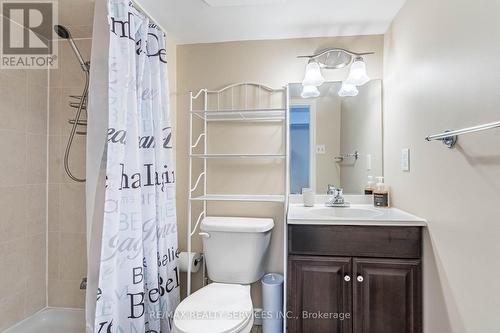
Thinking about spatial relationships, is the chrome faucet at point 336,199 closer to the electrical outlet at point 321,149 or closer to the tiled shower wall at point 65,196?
the electrical outlet at point 321,149

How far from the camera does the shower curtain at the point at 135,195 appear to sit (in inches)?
49.8

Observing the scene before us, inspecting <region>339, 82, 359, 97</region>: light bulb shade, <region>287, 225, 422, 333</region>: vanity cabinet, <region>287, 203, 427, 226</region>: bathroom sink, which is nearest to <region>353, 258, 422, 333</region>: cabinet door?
<region>287, 225, 422, 333</region>: vanity cabinet

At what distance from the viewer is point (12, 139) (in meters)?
1.58

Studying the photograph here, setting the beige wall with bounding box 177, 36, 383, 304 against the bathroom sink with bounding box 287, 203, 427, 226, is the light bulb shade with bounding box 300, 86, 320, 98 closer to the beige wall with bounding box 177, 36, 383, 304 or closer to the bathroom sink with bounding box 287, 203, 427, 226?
the beige wall with bounding box 177, 36, 383, 304

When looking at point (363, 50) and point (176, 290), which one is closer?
point (176, 290)

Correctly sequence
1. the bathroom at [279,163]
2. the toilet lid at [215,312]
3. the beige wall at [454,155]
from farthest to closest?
1. the toilet lid at [215,312]
2. the bathroom at [279,163]
3. the beige wall at [454,155]

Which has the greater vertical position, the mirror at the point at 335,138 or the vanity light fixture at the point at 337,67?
the vanity light fixture at the point at 337,67

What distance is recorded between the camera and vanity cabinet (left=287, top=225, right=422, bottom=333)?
56.2 inches

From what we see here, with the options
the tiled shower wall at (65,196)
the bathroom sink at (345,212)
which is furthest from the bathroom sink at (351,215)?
the tiled shower wall at (65,196)

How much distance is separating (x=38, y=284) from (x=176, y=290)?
940 mm

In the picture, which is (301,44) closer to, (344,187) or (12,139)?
(344,187)

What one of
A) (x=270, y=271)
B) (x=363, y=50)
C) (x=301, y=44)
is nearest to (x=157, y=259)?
(x=270, y=271)

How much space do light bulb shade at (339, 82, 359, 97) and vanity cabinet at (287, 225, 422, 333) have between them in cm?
100

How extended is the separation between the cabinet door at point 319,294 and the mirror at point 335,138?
62 centimetres
